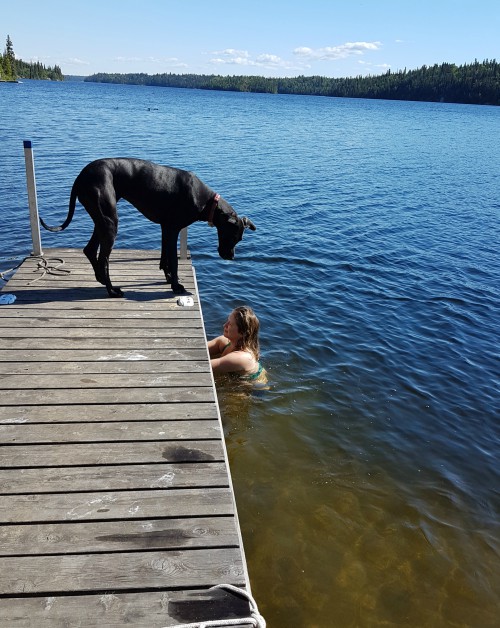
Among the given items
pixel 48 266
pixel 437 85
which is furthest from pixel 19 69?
pixel 48 266

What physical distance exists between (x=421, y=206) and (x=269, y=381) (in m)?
13.4

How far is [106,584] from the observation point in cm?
240

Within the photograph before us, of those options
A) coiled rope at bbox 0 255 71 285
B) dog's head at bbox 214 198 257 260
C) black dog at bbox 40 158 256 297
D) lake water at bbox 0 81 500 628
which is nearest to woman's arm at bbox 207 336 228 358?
lake water at bbox 0 81 500 628

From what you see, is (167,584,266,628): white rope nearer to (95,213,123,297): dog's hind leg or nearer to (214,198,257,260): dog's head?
(95,213,123,297): dog's hind leg

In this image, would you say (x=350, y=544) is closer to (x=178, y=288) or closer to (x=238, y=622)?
(x=238, y=622)

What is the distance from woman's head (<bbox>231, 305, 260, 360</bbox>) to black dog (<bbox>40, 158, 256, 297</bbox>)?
2.43 ft

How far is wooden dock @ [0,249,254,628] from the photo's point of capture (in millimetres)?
2350

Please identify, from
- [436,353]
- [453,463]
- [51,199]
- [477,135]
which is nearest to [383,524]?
[453,463]

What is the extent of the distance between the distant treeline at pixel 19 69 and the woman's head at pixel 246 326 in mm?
140087

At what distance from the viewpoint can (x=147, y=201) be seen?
226 inches

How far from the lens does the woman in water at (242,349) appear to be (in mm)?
6105

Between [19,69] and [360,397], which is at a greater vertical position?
[19,69]

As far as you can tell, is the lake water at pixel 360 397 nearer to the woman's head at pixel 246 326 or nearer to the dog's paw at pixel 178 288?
the woman's head at pixel 246 326

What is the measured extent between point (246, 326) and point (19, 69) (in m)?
184
